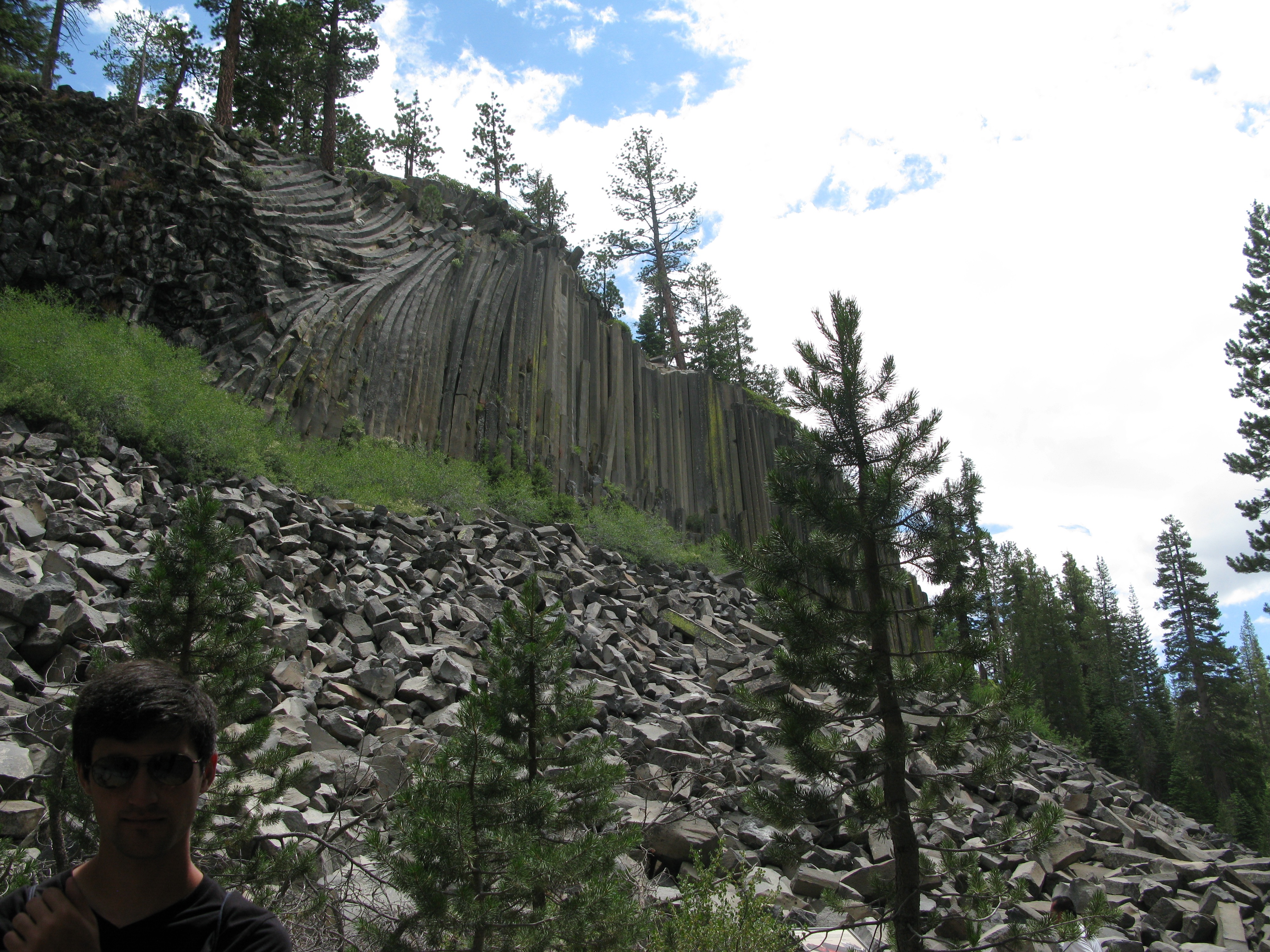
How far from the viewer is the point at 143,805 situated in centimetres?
158

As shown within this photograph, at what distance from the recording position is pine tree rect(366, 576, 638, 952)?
3449 mm

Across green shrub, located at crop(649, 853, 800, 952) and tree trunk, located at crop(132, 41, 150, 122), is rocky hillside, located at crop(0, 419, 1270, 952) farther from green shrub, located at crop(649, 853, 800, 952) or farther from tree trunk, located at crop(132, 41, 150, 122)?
tree trunk, located at crop(132, 41, 150, 122)

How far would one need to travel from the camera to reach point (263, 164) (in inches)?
690

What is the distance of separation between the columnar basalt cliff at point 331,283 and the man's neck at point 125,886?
13565 millimetres

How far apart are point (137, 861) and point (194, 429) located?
36.6 feet

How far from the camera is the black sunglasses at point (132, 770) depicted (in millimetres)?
1601

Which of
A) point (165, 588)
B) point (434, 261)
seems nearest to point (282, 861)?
point (165, 588)

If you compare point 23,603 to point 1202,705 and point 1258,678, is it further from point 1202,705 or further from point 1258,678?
point 1258,678

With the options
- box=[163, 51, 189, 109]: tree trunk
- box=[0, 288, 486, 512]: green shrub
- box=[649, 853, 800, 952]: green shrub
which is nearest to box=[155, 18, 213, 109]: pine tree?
box=[163, 51, 189, 109]: tree trunk

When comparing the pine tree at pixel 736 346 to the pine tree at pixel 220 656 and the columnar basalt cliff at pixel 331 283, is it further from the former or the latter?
the pine tree at pixel 220 656

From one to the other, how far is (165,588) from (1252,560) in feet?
90.3

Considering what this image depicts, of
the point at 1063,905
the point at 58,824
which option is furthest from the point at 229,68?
the point at 1063,905

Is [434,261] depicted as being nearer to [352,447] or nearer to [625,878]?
[352,447]

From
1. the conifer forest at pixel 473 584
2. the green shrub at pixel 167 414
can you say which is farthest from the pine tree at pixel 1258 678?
the green shrub at pixel 167 414
